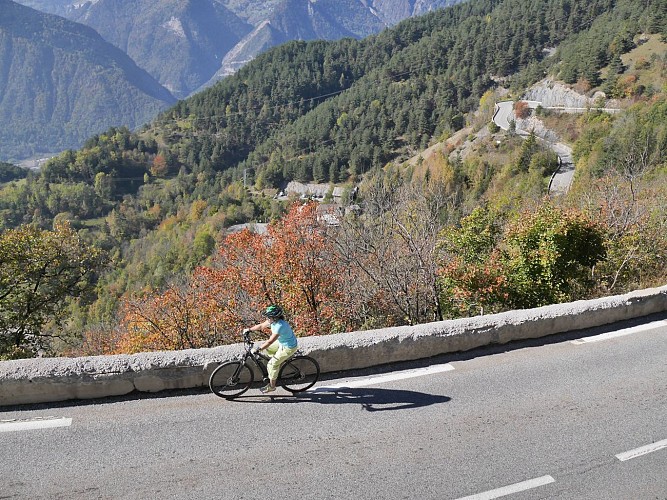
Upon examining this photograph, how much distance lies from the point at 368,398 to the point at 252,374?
162 cm

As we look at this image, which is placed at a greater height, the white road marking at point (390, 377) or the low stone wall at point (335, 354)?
the low stone wall at point (335, 354)

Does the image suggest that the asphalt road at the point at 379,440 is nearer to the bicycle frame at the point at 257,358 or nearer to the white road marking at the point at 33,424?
the white road marking at the point at 33,424

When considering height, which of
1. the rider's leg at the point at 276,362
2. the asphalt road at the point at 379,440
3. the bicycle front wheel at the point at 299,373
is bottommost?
the asphalt road at the point at 379,440

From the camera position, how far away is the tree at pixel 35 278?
14.5m

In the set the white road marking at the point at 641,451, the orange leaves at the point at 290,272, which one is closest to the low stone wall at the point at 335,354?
the white road marking at the point at 641,451

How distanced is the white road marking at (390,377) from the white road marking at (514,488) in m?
2.21

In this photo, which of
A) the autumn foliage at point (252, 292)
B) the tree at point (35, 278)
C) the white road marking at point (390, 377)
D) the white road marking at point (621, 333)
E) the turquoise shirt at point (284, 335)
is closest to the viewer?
the turquoise shirt at point (284, 335)

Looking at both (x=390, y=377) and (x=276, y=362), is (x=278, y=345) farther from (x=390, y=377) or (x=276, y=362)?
(x=390, y=377)

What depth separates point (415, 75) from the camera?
175m

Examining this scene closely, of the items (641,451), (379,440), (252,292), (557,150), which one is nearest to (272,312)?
(379,440)

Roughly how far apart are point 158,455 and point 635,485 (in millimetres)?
4840

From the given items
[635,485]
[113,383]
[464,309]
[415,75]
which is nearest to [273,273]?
[464,309]

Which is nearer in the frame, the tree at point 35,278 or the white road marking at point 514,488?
the white road marking at point 514,488

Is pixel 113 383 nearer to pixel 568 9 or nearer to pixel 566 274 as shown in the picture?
pixel 566 274
